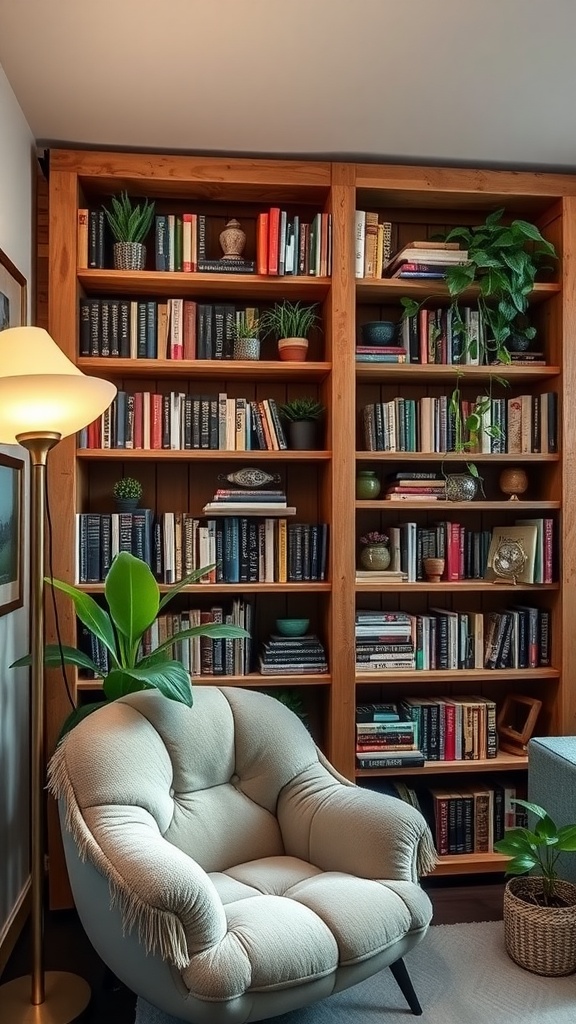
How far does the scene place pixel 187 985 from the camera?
168 cm

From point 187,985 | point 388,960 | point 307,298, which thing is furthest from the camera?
point 307,298

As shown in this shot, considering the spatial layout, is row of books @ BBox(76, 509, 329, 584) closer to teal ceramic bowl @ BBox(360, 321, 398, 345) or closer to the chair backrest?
the chair backrest

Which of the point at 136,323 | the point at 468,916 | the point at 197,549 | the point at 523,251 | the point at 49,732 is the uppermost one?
the point at 523,251

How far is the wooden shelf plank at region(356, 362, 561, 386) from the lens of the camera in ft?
9.57

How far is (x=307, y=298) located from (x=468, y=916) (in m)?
2.23

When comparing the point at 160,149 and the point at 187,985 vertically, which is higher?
the point at 160,149

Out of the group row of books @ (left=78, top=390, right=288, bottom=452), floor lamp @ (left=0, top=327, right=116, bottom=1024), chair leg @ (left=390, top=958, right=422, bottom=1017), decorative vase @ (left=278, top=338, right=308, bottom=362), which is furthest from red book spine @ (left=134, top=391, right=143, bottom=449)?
chair leg @ (left=390, top=958, right=422, bottom=1017)

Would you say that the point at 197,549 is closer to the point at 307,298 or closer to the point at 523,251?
the point at 307,298

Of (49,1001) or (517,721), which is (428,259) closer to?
(517,721)

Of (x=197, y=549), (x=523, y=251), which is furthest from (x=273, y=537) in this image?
(x=523, y=251)

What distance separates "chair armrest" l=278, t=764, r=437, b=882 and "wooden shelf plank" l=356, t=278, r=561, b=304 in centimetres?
169

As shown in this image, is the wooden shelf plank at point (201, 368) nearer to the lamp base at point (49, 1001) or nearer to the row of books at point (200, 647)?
the row of books at point (200, 647)

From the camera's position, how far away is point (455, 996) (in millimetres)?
2174

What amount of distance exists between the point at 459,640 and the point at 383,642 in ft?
1.01
